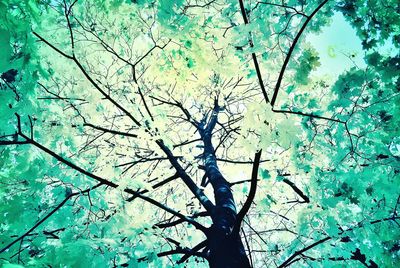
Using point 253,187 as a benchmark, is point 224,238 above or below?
below

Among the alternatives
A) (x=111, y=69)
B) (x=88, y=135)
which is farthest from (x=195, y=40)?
(x=88, y=135)

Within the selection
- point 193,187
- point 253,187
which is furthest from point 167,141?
point 253,187

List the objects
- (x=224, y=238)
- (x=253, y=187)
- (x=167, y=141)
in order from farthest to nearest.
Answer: (x=167, y=141) → (x=224, y=238) → (x=253, y=187)

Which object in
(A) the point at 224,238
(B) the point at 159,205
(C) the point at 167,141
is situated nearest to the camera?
(A) the point at 224,238

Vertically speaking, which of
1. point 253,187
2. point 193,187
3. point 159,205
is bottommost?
point 253,187

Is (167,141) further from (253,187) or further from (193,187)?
→ (253,187)

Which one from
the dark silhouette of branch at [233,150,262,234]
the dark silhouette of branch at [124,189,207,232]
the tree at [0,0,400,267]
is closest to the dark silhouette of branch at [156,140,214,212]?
the tree at [0,0,400,267]

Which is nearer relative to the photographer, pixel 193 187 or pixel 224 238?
pixel 224 238

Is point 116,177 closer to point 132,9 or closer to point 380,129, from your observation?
point 132,9

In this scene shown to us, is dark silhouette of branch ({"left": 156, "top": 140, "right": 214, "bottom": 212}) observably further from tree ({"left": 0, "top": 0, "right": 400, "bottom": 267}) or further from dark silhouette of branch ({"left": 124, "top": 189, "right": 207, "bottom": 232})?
dark silhouette of branch ({"left": 124, "top": 189, "right": 207, "bottom": 232})

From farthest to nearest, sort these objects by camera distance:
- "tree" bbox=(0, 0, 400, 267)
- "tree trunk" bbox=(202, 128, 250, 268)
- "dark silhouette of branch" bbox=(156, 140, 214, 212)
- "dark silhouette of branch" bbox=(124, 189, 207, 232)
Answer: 1. "dark silhouette of branch" bbox=(156, 140, 214, 212)
2. "dark silhouette of branch" bbox=(124, 189, 207, 232)
3. "tree trunk" bbox=(202, 128, 250, 268)
4. "tree" bbox=(0, 0, 400, 267)

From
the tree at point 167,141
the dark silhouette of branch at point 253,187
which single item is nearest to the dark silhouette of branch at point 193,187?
the tree at point 167,141

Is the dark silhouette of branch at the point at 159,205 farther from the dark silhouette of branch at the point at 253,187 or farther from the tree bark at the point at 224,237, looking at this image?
the dark silhouette of branch at the point at 253,187

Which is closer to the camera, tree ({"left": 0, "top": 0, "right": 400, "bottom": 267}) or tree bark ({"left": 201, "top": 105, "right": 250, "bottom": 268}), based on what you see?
tree ({"left": 0, "top": 0, "right": 400, "bottom": 267})
